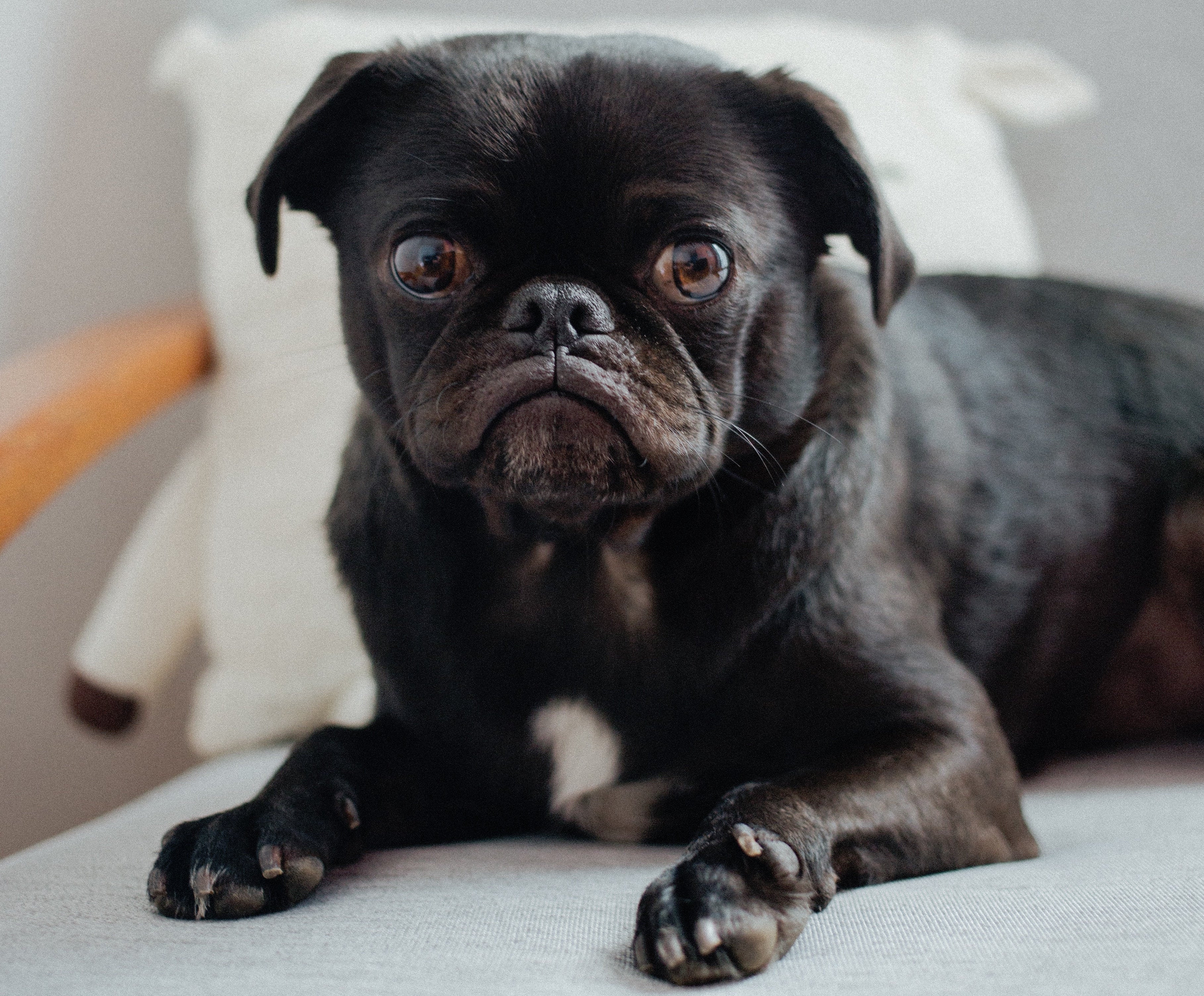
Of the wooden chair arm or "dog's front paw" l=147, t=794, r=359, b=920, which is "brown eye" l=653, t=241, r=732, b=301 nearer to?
"dog's front paw" l=147, t=794, r=359, b=920

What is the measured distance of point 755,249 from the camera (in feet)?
3.85

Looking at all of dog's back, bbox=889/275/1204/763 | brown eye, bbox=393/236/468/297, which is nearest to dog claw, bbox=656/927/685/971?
brown eye, bbox=393/236/468/297

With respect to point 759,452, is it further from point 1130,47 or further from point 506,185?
point 1130,47

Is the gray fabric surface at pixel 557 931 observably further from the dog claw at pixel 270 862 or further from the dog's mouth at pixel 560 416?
the dog's mouth at pixel 560 416

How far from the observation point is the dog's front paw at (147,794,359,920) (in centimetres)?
100

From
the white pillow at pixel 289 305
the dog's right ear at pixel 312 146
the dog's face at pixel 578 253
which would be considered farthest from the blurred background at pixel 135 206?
the dog's face at pixel 578 253

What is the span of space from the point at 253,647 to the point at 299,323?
0.50 meters

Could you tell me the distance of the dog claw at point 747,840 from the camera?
954 millimetres

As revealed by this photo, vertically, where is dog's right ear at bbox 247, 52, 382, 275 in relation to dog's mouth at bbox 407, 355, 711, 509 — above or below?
above

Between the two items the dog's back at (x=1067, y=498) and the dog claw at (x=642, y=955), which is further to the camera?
the dog's back at (x=1067, y=498)

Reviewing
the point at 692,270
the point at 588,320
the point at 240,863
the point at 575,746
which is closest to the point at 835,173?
the point at 692,270

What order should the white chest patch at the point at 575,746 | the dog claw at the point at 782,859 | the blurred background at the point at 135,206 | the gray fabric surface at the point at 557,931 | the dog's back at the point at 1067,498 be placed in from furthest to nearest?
the blurred background at the point at 135,206 < the dog's back at the point at 1067,498 < the white chest patch at the point at 575,746 < the dog claw at the point at 782,859 < the gray fabric surface at the point at 557,931

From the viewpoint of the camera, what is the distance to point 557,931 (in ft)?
3.02

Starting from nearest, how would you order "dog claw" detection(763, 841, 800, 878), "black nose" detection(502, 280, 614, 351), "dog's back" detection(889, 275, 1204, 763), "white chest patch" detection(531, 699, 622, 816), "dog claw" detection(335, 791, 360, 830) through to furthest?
"dog claw" detection(763, 841, 800, 878) < "black nose" detection(502, 280, 614, 351) < "dog claw" detection(335, 791, 360, 830) < "white chest patch" detection(531, 699, 622, 816) < "dog's back" detection(889, 275, 1204, 763)
